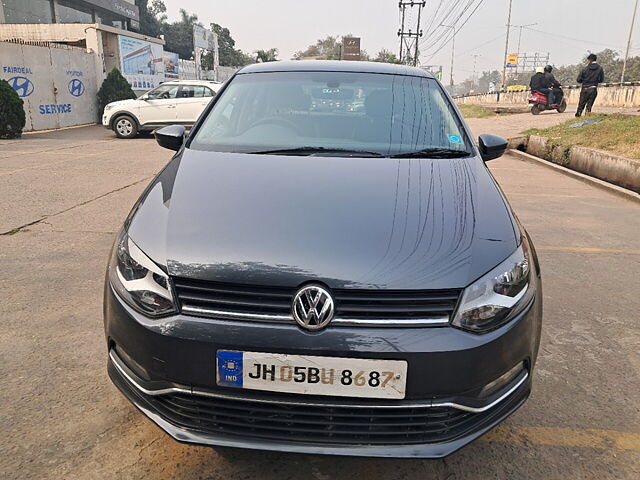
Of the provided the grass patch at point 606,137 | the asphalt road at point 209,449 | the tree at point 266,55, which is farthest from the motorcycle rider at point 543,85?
the tree at point 266,55

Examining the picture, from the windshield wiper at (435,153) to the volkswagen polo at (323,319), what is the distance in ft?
1.78

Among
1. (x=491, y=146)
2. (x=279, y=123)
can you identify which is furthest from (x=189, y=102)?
(x=491, y=146)

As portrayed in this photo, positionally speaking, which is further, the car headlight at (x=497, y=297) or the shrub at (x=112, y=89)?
the shrub at (x=112, y=89)

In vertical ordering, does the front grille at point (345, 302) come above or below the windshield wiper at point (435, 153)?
below

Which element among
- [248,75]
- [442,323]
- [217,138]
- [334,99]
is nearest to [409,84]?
[334,99]

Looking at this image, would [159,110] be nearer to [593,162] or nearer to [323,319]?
[593,162]

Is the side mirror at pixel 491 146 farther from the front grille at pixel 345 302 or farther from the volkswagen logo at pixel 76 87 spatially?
the volkswagen logo at pixel 76 87

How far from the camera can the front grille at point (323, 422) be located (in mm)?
1650

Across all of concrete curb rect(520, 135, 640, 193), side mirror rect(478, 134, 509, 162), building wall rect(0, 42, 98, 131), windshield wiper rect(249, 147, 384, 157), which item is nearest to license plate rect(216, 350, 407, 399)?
windshield wiper rect(249, 147, 384, 157)

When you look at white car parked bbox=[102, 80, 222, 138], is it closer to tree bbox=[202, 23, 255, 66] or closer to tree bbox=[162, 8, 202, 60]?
tree bbox=[202, 23, 255, 66]

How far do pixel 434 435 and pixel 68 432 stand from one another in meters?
1.45

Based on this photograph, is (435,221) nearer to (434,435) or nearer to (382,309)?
(382,309)

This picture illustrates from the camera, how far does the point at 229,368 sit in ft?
5.39

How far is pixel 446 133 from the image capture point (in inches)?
113
